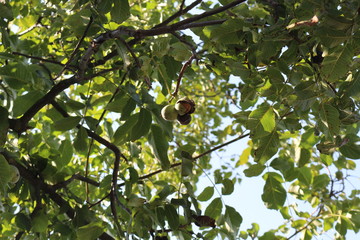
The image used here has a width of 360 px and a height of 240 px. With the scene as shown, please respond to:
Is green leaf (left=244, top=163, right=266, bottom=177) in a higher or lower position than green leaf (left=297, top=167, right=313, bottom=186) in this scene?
lower

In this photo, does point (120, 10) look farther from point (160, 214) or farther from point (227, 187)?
point (227, 187)

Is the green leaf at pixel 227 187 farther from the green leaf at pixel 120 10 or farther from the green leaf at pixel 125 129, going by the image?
the green leaf at pixel 120 10

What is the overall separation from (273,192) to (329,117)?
0.62 meters

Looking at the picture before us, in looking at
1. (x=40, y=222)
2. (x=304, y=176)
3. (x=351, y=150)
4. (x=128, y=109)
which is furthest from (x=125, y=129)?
(x=304, y=176)

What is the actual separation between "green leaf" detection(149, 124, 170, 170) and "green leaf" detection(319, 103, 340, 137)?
0.48m

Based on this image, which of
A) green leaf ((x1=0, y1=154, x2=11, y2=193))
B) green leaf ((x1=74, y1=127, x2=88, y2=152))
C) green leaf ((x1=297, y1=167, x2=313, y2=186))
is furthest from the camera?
green leaf ((x1=297, y1=167, x2=313, y2=186))

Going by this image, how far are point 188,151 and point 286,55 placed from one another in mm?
608

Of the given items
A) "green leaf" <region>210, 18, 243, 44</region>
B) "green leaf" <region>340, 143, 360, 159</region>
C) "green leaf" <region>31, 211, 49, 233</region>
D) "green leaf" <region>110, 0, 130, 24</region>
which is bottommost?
"green leaf" <region>31, 211, 49, 233</region>

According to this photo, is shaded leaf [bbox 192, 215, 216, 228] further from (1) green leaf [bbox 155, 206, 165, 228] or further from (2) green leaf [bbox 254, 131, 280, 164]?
(2) green leaf [bbox 254, 131, 280, 164]

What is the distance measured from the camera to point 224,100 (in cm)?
457

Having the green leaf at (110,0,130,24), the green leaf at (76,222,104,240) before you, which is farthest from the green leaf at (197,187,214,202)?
the green leaf at (110,0,130,24)

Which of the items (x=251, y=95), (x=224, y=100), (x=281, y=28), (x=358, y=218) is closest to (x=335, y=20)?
(x=281, y=28)

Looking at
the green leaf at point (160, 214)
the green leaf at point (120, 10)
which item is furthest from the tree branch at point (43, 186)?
the green leaf at point (120, 10)

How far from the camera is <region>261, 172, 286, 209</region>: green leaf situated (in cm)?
191
